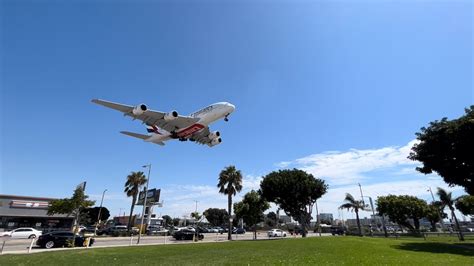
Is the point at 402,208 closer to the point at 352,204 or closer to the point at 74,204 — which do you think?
the point at 352,204

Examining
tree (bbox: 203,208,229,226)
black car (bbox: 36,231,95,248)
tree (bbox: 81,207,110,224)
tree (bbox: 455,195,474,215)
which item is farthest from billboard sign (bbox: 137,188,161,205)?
tree (bbox: 455,195,474,215)

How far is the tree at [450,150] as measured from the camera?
25.7m

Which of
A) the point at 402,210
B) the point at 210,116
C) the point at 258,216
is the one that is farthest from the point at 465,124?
the point at 402,210

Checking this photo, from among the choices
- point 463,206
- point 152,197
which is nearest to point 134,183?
point 152,197

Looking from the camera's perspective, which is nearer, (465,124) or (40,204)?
(465,124)

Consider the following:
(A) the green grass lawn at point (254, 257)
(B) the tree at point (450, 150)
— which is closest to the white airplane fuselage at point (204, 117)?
(A) the green grass lawn at point (254, 257)

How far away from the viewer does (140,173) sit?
6738 cm

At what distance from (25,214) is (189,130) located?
52137 mm

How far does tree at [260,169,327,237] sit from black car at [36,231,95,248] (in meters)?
30.4

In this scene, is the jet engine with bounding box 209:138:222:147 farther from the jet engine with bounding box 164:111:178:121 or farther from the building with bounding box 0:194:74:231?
the building with bounding box 0:194:74:231

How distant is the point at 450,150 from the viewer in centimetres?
2728

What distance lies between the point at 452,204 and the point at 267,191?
32.6 m

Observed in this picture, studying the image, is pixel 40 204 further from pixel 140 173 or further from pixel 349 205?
pixel 349 205

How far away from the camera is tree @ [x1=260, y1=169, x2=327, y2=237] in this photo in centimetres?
4878
